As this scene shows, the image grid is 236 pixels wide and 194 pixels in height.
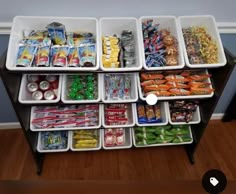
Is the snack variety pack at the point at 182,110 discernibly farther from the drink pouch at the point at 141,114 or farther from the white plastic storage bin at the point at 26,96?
the white plastic storage bin at the point at 26,96

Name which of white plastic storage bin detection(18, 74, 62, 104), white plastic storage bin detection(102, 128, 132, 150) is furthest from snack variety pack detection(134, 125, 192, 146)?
white plastic storage bin detection(18, 74, 62, 104)

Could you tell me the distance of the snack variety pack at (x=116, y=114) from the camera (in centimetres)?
139

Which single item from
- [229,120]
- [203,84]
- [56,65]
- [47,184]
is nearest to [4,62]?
[56,65]

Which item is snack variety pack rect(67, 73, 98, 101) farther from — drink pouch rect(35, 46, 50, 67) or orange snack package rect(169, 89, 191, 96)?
orange snack package rect(169, 89, 191, 96)

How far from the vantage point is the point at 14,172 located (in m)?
1.60

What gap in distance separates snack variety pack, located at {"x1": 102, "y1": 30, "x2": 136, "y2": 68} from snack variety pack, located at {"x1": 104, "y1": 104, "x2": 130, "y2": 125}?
0.36 m

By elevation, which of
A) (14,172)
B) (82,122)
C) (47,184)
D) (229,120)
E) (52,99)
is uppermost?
(47,184)

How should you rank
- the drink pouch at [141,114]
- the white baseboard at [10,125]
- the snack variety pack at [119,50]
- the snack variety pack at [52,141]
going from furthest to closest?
the white baseboard at [10,125]
the snack variety pack at [52,141]
the drink pouch at [141,114]
the snack variety pack at [119,50]

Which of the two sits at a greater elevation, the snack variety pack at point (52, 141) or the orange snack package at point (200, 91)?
the orange snack package at point (200, 91)

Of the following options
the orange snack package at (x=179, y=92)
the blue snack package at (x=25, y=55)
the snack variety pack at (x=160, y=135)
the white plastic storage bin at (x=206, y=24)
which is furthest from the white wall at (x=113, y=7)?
the snack variety pack at (x=160, y=135)

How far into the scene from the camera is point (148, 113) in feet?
4.63

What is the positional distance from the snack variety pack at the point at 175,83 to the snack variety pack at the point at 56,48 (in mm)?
334

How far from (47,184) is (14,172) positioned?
1112mm

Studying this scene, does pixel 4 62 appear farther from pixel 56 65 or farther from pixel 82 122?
pixel 82 122
